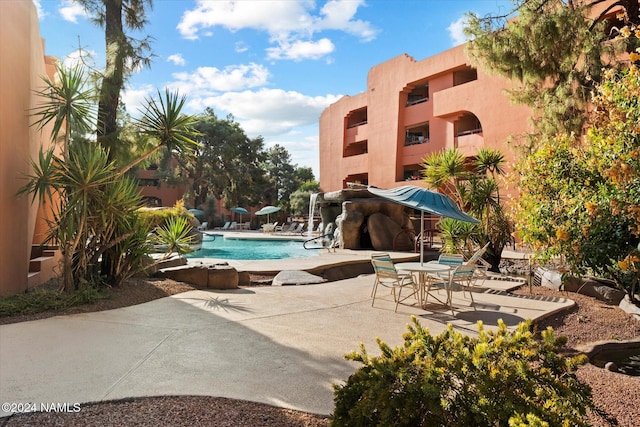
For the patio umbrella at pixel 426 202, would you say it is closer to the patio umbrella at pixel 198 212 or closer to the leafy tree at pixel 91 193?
the leafy tree at pixel 91 193

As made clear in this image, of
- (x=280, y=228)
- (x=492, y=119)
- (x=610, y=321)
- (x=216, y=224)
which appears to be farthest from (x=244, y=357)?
(x=216, y=224)

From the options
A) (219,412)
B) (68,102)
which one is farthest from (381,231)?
(219,412)

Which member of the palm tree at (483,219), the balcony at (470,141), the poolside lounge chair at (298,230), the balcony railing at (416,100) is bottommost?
the poolside lounge chair at (298,230)

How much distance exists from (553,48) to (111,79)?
780cm

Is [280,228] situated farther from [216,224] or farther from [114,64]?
[114,64]

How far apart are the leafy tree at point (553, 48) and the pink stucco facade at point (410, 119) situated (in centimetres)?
924

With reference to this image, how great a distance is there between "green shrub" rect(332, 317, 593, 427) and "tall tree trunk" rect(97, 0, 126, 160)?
6.70 meters

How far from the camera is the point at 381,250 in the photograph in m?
13.9

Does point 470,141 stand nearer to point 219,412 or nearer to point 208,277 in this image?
point 208,277

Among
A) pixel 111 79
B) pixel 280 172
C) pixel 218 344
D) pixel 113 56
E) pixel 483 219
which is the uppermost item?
pixel 280 172

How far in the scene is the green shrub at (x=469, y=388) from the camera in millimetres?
1783

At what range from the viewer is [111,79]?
7.21 m

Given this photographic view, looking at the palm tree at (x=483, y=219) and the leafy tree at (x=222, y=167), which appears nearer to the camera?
the palm tree at (x=483, y=219)

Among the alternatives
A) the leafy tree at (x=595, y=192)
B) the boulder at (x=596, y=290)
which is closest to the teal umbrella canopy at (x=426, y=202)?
the leafy tree at (x=595, y=192)
